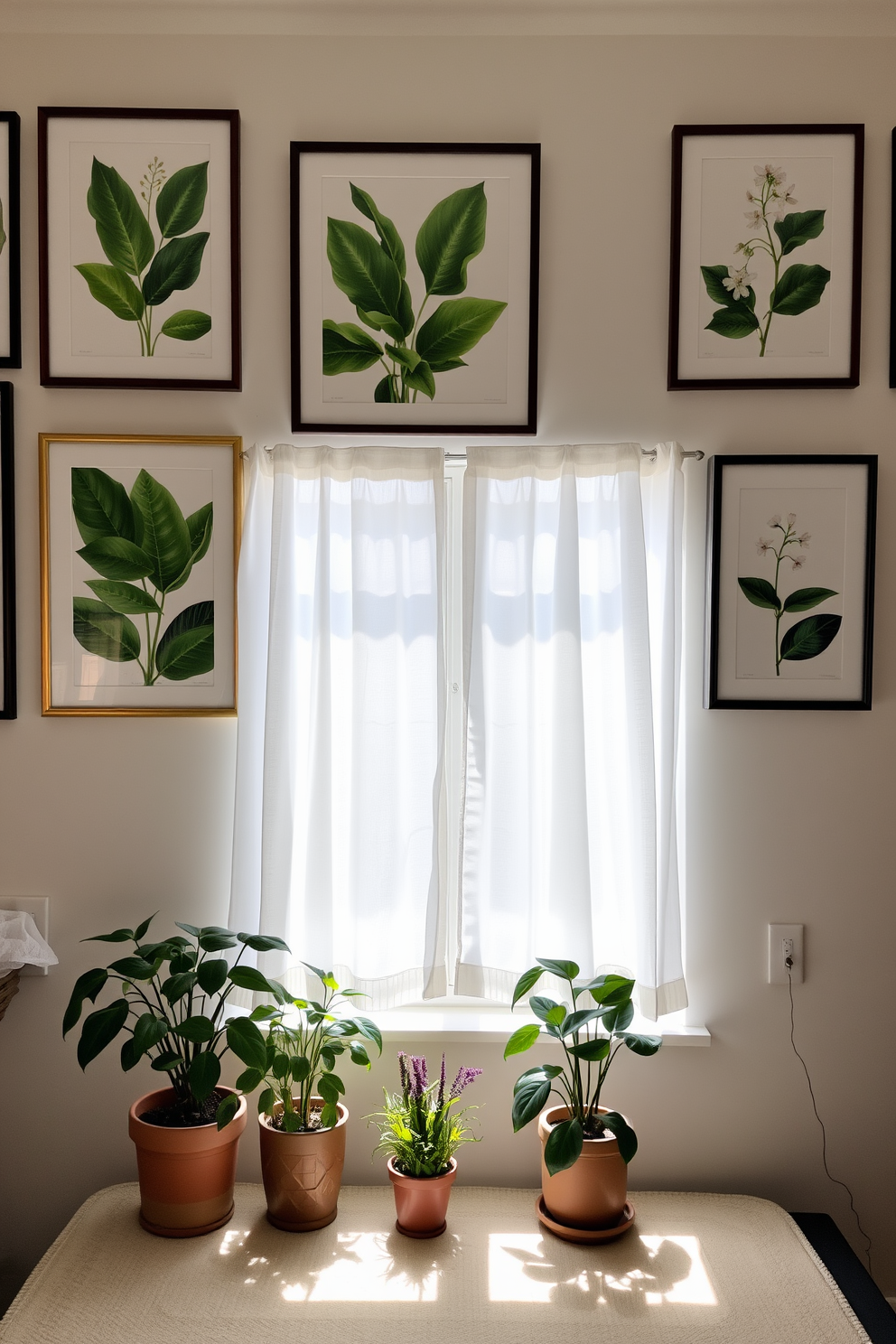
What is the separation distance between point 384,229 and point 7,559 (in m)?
0.98

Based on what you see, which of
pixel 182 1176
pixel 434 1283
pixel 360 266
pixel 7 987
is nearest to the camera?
pixel 434 1283

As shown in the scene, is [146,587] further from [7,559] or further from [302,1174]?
[302,1174]

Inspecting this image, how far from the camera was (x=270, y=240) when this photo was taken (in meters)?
1.79

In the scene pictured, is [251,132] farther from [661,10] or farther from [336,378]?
[661,10]

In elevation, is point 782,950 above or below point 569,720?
below

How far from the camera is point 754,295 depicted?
178 centimetres

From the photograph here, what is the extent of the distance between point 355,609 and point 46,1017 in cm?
102

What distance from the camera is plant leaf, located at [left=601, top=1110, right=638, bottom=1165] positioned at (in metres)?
1.52

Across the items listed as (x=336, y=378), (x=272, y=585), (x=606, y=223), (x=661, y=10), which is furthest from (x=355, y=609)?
(x=661, y=10)

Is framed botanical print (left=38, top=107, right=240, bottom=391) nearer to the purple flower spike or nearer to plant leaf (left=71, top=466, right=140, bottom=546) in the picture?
plant leaf (left=71, top=466, right=140, bottom=546)

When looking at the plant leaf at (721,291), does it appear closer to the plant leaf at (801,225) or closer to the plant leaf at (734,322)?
the plant leaf at (734,322)

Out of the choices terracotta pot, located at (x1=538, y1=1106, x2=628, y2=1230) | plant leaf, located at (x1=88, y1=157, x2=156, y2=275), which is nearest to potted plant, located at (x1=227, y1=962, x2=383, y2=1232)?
terracotta pot, located at (x1=538, y1=1106, x2=628, y2=1230)

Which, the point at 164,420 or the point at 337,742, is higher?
the point at 164,420

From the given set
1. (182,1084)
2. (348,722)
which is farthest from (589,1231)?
(348,722)
